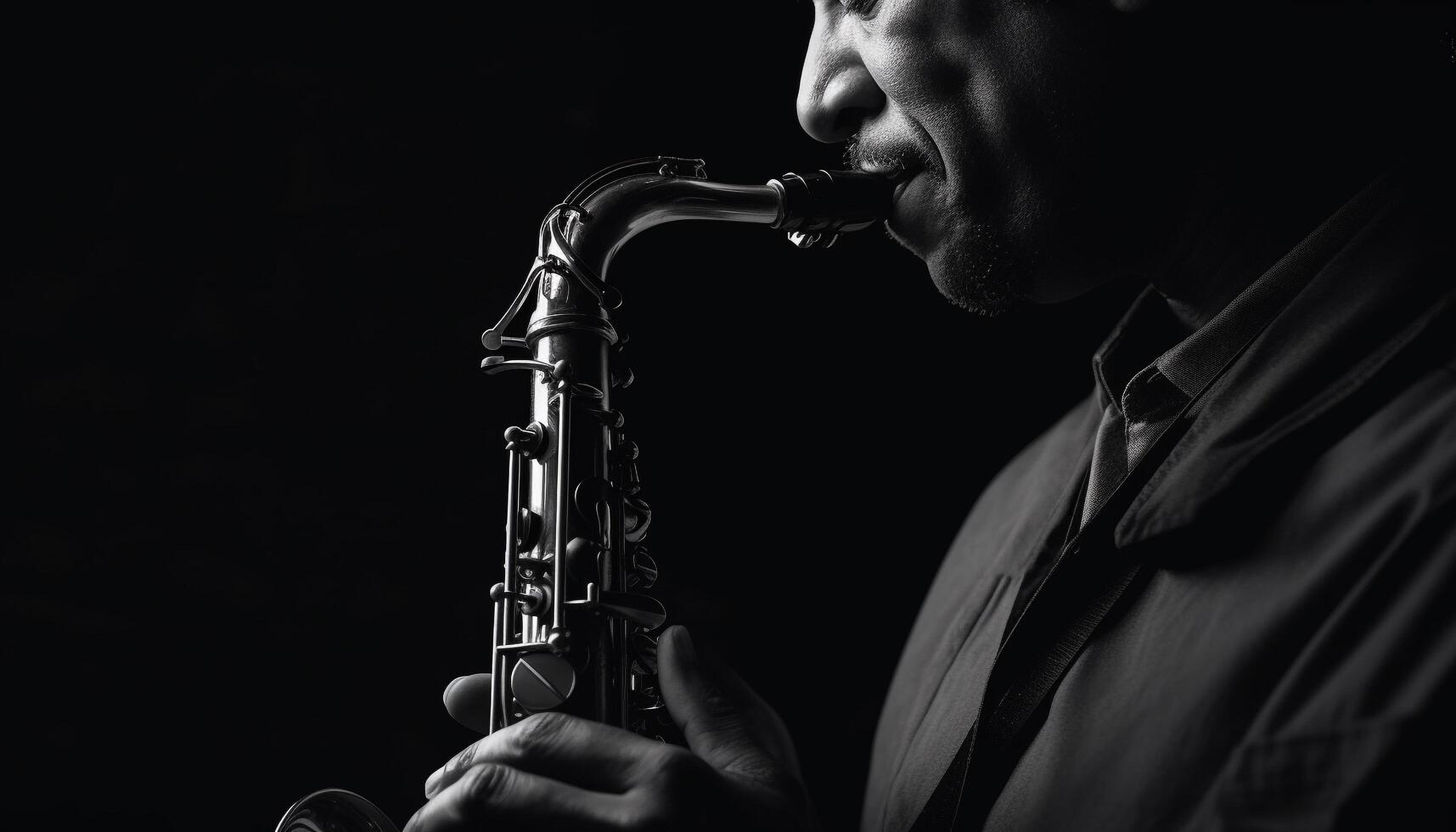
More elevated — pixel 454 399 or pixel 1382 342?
pixel 454 399

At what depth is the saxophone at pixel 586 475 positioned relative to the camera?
137 cm

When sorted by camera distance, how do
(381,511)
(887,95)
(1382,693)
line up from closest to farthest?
(1382,693) < (887,95) < (381,511)

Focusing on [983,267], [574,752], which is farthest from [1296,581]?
[574,752]

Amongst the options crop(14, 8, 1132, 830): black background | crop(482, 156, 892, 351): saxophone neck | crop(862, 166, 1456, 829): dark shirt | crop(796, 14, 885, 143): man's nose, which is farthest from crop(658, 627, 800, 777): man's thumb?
crop(14, 8, 1132, 830): black background

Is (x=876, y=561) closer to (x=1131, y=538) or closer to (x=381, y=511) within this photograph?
(x=381, y=511)

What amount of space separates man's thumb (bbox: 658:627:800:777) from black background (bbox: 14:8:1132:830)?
3.44ft

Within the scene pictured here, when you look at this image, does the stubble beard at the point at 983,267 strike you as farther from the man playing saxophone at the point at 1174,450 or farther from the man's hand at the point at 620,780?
the man's hand at the point at 620,780

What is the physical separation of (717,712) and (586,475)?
0.40 metres

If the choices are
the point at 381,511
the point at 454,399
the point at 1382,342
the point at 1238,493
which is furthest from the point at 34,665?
the point at 1382,342

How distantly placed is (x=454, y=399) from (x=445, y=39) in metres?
0.82

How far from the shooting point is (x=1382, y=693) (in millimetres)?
918

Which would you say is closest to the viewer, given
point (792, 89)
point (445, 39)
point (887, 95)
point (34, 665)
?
point (887, 95)

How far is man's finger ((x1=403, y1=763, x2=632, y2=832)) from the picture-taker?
1023 millimetres

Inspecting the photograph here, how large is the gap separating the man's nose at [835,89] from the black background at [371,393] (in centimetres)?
87
